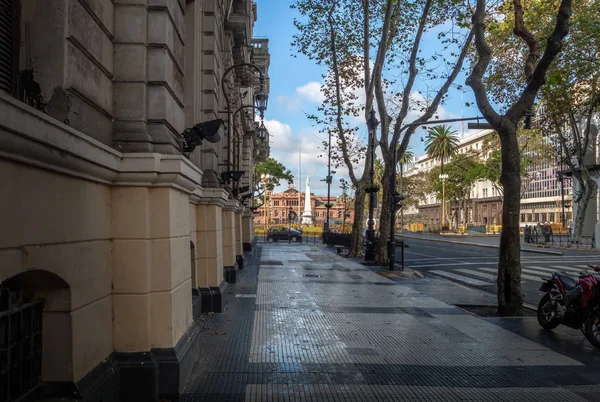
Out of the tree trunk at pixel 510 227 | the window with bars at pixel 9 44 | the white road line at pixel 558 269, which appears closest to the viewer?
the window with bars at pixel 9 44

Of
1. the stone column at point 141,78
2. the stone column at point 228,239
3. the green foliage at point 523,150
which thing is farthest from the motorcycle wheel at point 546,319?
the green foliage at point 523,150

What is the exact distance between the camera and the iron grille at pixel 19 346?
350 cm

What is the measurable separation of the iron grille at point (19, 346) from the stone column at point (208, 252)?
18.4 feet

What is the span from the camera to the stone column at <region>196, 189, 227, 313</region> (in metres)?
9.64

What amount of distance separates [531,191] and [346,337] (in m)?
86.6

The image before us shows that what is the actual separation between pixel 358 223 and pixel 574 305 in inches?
686

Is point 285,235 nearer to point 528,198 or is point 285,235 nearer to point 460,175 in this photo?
point 460,175

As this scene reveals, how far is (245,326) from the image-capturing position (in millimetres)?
8648

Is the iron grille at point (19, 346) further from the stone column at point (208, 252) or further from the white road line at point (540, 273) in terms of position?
the white road line at point (540, 273)

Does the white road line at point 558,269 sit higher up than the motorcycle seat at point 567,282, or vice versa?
the motorcycle seat at point 567,282

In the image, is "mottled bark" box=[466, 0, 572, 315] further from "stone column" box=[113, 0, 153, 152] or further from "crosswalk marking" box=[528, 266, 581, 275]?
"crosswalk marking" box=[528, 266, 581, 275]

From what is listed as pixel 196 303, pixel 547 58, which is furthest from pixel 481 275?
pixel 196 303

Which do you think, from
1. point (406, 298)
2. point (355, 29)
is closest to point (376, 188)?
point (355, 29)

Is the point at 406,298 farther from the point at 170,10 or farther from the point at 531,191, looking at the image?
the point at 531,191
